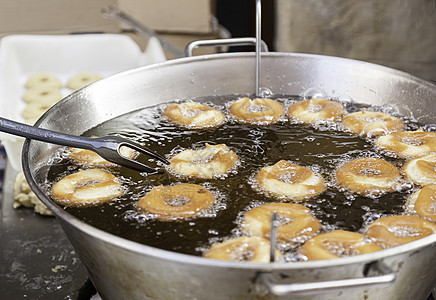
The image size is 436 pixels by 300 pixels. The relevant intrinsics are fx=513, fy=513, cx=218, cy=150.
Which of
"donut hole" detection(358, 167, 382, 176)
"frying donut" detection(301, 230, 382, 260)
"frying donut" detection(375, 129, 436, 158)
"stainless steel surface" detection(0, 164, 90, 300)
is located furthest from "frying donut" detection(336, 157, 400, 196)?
"stainless steel surface" detection(0, 164, 90, 300)

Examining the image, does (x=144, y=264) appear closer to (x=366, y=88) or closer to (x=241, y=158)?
(x=241, y=158)

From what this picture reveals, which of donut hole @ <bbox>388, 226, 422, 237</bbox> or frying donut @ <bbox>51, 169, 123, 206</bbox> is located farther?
frying donut @ <bbox>51, 169, 123, 206</bbox>

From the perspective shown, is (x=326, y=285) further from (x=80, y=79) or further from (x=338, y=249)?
(x=80, y=79)

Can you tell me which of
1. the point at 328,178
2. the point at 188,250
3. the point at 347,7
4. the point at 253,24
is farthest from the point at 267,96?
the point at 253,24

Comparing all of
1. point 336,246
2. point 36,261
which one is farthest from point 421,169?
point 36,261

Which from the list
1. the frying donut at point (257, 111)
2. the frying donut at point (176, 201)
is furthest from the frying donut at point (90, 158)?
the frying donut at point (257, 111)

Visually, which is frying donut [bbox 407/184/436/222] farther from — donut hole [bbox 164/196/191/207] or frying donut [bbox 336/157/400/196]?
donut hole [bbox 164/196/191/207]

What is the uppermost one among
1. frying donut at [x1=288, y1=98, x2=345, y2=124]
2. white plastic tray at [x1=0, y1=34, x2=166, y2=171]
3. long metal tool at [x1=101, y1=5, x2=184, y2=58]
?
frying donut at [x1=288, y1=98, x2=345, y2=124]
